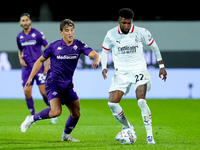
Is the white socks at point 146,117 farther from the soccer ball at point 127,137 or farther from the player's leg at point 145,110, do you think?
the soccer ball at point 127,137

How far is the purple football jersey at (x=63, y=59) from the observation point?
8188 millimetres

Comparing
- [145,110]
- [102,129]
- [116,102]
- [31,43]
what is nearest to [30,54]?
[31,43]

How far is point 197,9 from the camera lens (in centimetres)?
2306

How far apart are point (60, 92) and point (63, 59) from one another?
0.53m

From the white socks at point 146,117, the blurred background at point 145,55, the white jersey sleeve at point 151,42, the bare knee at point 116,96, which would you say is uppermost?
the white jersey sleeve at point 151,42

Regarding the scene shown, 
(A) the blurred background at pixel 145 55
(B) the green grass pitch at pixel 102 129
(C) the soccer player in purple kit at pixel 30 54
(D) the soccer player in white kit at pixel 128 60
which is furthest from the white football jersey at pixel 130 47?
(A) the blurred background at pixel 145 55

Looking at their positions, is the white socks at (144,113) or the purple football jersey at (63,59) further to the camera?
the purple football jersey at (63,59)

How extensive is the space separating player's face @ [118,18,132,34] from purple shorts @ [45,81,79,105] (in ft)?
4.14

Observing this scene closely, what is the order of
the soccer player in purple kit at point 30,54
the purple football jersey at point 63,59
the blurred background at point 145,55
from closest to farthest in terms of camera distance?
the purple football jersey at point 63,59
the soccer player in purple kit at point 30,54
the blurred background at point 145,55

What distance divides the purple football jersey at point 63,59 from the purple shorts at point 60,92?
6 cm

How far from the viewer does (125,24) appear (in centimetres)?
812

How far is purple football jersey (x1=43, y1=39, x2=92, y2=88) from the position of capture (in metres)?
8.19

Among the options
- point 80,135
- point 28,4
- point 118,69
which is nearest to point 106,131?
point 80,135

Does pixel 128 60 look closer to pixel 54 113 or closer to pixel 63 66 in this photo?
pixel 63 66
